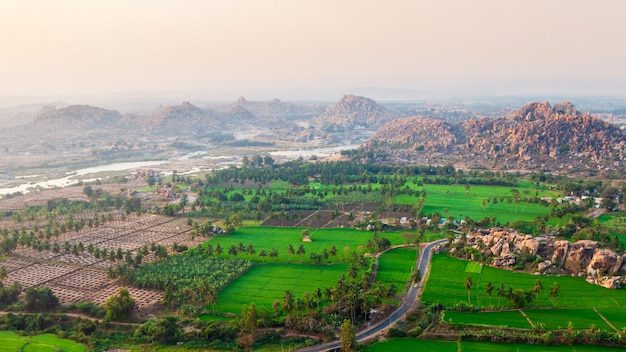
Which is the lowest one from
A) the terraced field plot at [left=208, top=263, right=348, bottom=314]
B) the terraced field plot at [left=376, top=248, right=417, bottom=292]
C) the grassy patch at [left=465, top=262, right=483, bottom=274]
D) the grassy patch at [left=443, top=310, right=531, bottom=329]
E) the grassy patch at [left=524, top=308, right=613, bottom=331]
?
the terraced field plot at [left=208, top=263, right=348, bottom=314]

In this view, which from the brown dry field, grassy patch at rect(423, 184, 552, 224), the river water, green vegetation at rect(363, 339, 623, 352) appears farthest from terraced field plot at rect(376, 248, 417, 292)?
the river water

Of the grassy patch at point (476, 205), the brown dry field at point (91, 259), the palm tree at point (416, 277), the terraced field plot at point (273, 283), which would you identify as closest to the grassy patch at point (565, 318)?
the palm tree at point (416, 277)

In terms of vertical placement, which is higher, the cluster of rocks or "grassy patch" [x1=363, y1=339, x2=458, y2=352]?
the cluster of rocks

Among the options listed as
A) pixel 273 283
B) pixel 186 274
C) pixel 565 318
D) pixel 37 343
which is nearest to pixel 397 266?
pixel 273 283

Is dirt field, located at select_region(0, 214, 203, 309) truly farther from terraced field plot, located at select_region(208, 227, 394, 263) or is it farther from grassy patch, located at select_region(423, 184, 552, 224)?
grassy patch, located at select_region(423, 184, 552, 224)

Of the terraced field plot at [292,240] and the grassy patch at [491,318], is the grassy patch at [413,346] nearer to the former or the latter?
the grassy patch at [491,318]

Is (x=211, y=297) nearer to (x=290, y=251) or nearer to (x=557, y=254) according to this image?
(x=290, y=251)
